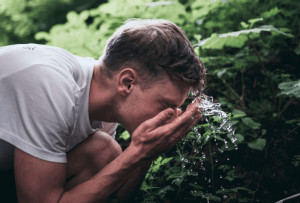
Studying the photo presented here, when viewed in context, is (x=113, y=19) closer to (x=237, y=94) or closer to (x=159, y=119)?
(x=237, y=94)

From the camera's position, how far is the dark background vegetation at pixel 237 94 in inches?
77.0

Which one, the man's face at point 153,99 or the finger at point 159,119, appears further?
the man's face at point 153,99

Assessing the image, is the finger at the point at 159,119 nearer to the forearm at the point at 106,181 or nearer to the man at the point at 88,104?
the man at the point at 88,104

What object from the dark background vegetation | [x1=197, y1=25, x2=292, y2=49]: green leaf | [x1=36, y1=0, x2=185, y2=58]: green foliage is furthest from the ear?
[x1=36, y1=0, x2=185, y2=58]: green foliage

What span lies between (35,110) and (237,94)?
211cm

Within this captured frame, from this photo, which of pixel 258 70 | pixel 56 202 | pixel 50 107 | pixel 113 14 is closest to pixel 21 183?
pixel 56 202

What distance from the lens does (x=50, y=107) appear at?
4.53 feet

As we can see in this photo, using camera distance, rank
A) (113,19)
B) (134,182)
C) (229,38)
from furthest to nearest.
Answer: (113,19) < (229,38) < (134,182)

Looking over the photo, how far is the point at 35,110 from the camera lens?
1363 millimetres

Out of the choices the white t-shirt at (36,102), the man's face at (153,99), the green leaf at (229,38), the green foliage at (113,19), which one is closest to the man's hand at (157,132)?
the man's face at (153,99)

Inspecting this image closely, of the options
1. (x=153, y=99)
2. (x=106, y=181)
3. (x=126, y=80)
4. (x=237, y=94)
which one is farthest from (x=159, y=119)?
(x=237, y=94)

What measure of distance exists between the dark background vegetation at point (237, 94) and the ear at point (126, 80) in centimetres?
52

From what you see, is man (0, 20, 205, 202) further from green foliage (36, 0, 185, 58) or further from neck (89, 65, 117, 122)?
green foliage (36, 0, 185, 58)

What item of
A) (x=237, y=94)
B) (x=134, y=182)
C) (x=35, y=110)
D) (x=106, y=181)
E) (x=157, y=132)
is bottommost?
(x=134, y=182)
